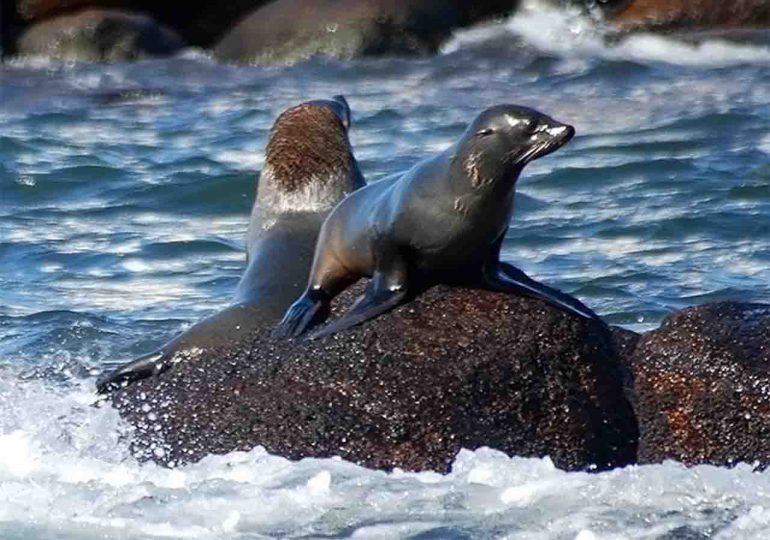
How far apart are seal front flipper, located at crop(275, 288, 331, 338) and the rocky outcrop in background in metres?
12.1

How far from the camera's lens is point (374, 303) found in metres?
6.09

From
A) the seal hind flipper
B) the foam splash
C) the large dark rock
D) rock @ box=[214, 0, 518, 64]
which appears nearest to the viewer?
the seal hind flipper

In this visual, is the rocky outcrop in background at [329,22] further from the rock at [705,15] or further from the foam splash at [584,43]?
the foam splash at [584,43]

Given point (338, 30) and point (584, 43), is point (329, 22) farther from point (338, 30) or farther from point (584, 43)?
point (584, 43)

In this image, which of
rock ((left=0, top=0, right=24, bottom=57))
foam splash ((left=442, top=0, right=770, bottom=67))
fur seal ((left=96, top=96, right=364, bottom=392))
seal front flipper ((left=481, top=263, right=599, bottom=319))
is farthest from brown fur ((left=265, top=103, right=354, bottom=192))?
rock ((left=0, top=0, right=24, bottom=57))

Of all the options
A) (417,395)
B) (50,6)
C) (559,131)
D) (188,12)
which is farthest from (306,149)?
(188,12)

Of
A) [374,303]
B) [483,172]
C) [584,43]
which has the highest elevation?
[483,172]

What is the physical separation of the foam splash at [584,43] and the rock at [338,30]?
0.33m

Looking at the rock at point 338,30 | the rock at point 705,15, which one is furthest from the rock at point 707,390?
the rock at point 705,15

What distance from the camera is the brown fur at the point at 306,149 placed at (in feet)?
26.2

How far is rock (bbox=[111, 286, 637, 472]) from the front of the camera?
5.70m

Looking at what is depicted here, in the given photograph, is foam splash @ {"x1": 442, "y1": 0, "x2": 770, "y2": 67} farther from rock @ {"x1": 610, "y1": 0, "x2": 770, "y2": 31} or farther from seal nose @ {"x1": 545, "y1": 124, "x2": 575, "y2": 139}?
seal nose @ {"x1": 545, "y1": 124, "x2": 575, "y2": 139}

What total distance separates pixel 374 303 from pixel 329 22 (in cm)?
1285

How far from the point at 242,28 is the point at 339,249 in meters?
13.1
